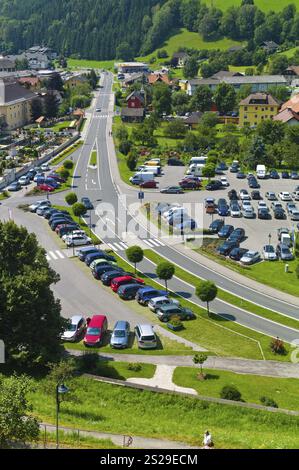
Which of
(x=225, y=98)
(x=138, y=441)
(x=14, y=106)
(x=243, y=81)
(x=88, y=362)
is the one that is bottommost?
(x=88, y=362)

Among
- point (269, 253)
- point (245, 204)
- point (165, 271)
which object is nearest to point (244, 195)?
point (245, 204)

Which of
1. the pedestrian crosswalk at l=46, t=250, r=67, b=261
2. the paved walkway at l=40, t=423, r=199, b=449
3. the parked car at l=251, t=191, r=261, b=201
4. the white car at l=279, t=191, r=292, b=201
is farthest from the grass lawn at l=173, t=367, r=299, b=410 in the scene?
the parked car at l=251, t=191, r=261, b=201

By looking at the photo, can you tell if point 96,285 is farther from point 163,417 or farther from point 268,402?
point 268,402

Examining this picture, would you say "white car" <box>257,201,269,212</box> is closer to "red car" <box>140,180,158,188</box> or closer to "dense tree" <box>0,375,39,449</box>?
"red car" <box>140,180,158,188</box>

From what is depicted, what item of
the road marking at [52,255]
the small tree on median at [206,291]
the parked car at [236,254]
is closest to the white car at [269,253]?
the parked car at [236,254]

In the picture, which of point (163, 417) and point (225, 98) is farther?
point (225, 98)

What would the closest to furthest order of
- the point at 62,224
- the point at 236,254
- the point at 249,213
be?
the point at 236,254
the point at 62,224
the point at 249,213
